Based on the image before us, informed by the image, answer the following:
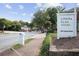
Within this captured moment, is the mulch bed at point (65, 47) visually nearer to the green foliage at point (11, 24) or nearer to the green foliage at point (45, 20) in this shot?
the green foliage at point (45, 20)

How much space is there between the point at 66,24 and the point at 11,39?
0.69 meters

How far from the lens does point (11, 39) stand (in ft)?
10.4

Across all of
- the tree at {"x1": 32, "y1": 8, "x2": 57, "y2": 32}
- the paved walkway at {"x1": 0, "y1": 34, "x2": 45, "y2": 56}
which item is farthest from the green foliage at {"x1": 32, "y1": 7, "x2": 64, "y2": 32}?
the paved walkway at {"x1": 0, "y1": 34, "x2": 45, "y2": 56}

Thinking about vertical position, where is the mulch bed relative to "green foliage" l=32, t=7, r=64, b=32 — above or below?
below

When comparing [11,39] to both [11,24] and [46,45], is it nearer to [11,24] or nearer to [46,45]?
[11,24]

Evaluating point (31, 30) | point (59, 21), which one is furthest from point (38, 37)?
point (59, 21)

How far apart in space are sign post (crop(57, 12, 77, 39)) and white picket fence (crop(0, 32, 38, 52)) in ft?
1.22

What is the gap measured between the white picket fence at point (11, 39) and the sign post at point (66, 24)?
373 mm

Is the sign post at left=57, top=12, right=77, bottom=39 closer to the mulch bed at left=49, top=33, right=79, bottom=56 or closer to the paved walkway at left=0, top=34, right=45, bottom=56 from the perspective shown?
the mulch bed at left=49, top=33, right=79, bottom=56

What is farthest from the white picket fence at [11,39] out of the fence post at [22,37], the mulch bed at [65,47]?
the mulch bed at [65,47]

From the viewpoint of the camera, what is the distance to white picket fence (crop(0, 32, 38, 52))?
3.14 meters

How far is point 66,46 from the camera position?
10.2 feet

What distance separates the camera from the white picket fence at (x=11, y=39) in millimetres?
3141

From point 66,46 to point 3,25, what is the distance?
80 cm
